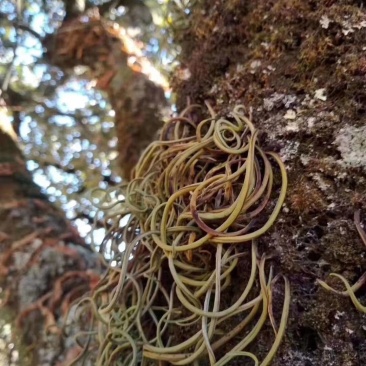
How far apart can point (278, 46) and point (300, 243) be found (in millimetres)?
263

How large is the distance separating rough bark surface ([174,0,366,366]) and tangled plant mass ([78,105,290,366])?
0.02 metres

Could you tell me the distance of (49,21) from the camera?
6.29ft

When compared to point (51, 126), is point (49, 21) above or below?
above

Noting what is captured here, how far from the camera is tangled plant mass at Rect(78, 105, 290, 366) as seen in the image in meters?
0.48

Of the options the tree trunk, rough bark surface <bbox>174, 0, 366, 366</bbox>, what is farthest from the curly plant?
the tree trunk

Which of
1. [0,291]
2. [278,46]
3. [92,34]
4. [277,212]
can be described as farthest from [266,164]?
[92,34]

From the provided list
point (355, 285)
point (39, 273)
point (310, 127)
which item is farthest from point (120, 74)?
point (355, 285)

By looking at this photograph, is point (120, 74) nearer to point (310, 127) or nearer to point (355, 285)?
point (310, 127)

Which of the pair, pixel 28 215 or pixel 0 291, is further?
pixel 28 215

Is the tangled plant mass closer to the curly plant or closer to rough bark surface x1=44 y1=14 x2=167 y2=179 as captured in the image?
the curly plant

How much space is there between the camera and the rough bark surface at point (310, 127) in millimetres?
458

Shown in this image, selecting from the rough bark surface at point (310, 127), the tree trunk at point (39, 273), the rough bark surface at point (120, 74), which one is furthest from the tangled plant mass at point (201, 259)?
the rough bark surface at point (120, 74)

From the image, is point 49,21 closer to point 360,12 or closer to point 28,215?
point 28,215

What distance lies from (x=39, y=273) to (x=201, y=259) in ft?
1.88
